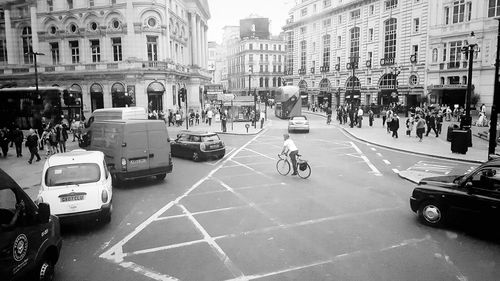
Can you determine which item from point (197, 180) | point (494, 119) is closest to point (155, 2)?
point (197, 180)

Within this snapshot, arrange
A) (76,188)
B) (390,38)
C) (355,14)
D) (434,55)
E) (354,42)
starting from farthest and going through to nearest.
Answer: (354,42) < (355,14) < (390,38) < (434,55) < (76,188)

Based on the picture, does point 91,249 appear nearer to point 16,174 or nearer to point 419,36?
point 16,174

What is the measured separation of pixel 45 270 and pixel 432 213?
8100 mm

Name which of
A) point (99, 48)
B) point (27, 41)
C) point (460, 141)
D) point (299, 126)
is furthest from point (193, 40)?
point (460, 141)

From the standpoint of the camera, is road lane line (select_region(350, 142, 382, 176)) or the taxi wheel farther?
road lane line (select_region(350, 142, 382, 176))

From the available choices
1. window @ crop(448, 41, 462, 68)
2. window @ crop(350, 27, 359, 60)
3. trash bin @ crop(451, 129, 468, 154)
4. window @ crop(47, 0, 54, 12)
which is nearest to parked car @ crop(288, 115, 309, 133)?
trash bin @ crop(451, 129, 468, 154)

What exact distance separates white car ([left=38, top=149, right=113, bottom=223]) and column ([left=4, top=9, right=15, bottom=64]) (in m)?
47.5

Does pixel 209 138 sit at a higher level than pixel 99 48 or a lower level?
lower

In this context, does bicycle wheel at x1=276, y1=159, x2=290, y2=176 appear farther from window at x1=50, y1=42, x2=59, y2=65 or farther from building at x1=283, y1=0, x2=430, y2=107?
window at x1=50, y1=42, x2=59, y2=65

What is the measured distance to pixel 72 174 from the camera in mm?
9336

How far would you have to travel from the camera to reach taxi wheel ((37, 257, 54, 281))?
5.77 meters

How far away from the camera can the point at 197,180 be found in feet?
46.9

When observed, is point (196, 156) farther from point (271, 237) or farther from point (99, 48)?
point (99, 48)

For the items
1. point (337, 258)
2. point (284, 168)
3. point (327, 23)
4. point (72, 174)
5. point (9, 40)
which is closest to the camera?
point (337, 258)
